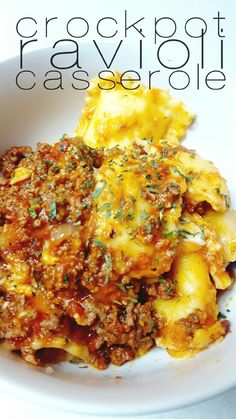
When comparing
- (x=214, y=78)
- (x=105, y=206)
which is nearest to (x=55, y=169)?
(x=105, y=206)

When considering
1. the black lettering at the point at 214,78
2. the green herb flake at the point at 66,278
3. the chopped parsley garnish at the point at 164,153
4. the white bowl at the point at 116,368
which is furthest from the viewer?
the black lettering at the point at 214,78

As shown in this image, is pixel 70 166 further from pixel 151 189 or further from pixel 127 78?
pixel 127 78

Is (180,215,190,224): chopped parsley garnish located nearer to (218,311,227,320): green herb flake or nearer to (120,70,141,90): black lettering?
(218,311,227,320): green herb flake

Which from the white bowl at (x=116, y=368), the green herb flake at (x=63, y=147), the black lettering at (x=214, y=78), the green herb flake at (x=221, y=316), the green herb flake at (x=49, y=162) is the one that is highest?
the black lettering at (x=214, y=78)

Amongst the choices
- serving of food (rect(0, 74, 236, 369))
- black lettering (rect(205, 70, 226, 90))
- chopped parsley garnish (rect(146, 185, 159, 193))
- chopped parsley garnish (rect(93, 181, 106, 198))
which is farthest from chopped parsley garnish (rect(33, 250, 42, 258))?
black lettering (rect(205, 70, 226, 90))

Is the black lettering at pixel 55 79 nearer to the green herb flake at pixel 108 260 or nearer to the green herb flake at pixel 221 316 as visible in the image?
the green herb flake at pixel 108 260

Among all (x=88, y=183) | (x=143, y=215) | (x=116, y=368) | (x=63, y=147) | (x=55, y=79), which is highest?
(x=55, y=79)

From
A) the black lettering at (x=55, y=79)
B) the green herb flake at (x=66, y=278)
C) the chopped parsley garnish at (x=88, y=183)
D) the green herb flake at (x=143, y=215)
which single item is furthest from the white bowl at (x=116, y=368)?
the chopped parsley garnish at (x=88, y=183)
